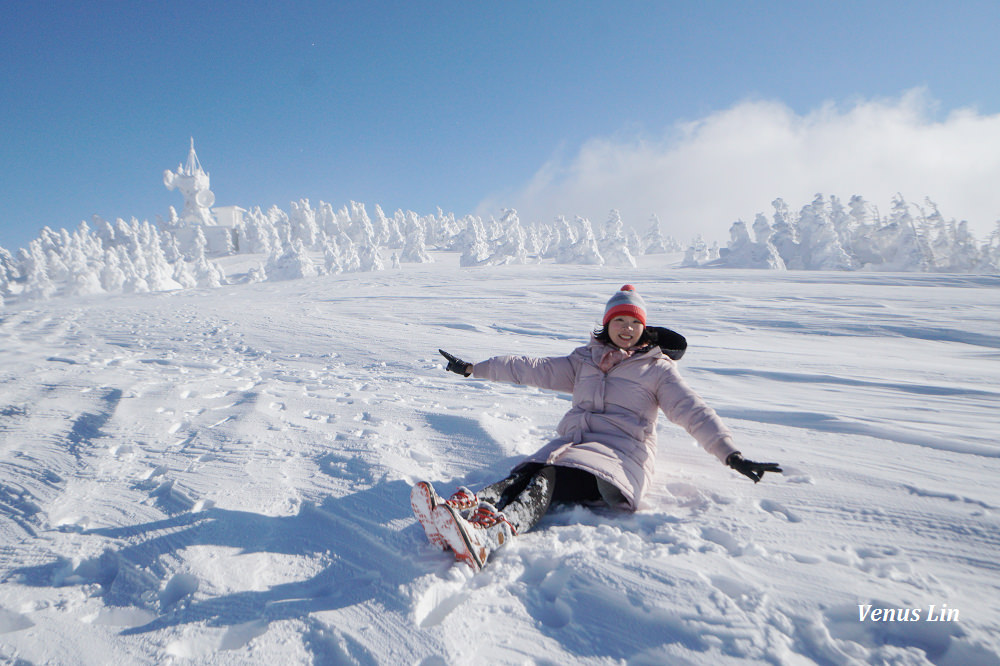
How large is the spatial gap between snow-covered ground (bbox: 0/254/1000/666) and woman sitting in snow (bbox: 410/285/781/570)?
14 cm

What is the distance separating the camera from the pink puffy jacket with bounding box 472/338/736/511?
7.30ft

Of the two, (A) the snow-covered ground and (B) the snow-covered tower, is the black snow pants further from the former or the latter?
(B) the snow-covered tower

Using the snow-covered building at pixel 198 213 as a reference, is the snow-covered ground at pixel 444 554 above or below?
below

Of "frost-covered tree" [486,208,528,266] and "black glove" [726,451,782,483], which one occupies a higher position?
"frost-covered tree" [486,208,528,266]

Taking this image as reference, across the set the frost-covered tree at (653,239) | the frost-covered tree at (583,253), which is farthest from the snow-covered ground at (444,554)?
the frost-covered tree at (653,239)

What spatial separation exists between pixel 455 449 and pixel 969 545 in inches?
104

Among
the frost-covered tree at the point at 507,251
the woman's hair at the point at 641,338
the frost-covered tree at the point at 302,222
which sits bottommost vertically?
the woman's hair at the point at 641,338

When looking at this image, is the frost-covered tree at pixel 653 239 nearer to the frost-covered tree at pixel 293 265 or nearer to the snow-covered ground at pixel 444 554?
the frost-covered tree at pixel 293 265

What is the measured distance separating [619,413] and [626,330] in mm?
500

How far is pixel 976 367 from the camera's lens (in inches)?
201

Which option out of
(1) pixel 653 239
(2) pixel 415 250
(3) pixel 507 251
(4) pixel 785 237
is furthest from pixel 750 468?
(1) pixel 653 239

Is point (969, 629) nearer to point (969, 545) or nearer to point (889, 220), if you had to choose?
point (969, 545)

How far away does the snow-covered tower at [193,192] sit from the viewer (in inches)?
2020

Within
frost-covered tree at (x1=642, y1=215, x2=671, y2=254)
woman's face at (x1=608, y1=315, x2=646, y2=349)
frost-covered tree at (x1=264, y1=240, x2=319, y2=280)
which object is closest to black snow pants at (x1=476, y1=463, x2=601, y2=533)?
woman's face at (x1=608, y1=315, x2=646, y2=349)
